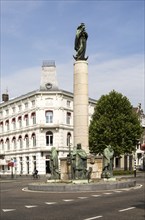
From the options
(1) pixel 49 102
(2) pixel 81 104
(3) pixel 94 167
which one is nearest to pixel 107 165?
(3) pixel 94 167

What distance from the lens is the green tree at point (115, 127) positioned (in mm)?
58438

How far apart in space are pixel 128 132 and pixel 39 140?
18.5 m

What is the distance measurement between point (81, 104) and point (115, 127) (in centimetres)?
2615

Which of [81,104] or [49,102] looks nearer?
[81,104]

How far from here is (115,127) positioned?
58688 millimetres

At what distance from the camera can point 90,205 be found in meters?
18.0

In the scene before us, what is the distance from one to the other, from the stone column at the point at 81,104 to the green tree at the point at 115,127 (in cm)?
2499

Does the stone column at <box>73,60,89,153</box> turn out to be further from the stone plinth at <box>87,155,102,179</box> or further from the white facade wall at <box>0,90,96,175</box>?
the white facade wall at <box>0,90,96,175</box>

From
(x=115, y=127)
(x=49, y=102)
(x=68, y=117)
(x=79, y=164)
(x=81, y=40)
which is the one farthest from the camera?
(x=68, y=117)

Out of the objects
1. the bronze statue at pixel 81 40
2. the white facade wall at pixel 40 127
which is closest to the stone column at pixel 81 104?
the bronze statue at pixel 81 40

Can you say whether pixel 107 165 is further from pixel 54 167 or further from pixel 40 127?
pixel 40 127

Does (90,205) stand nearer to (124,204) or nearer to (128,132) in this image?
(124,204)

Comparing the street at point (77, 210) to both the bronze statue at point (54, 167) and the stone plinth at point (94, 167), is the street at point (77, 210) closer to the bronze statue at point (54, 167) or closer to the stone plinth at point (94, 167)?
the bronze statue at point (54, 167)

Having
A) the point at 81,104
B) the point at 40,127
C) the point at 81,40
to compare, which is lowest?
the point at 40,127
